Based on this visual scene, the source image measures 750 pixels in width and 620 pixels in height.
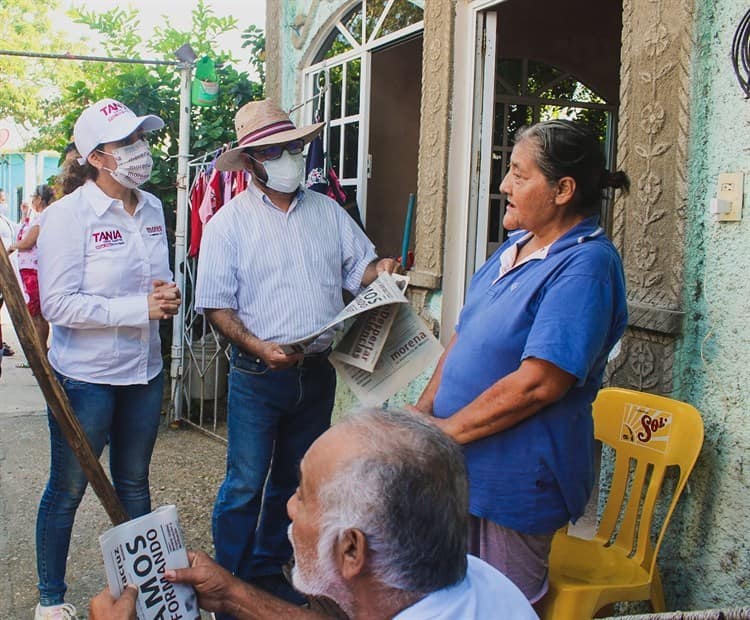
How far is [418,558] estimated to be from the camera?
142cm

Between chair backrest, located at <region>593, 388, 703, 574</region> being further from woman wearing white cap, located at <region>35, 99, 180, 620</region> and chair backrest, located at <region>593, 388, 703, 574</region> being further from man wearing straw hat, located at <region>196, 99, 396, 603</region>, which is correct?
woman wearing white cap, located at <region>35, 99, 180, 620</region>

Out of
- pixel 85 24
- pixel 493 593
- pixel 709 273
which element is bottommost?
pixel 493 593

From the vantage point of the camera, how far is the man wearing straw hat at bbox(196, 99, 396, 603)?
11.5 ft

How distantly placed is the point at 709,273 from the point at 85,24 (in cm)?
945

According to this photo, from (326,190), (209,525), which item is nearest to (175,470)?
(209,525)

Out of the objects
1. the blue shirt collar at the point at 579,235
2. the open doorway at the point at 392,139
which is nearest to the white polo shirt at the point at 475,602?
the blue shirt collar at the point at 579,235

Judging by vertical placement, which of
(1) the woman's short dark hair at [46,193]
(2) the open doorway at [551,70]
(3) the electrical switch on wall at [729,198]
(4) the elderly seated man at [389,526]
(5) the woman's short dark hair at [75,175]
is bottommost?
(4) the elderly seated man at [389,526]

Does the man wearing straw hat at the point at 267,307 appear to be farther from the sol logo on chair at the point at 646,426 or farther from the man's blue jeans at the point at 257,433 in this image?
the sol logo on chair at the point at 646,426

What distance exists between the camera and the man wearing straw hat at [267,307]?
11.5 feet

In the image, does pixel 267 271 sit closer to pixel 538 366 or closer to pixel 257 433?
pixel 257 433

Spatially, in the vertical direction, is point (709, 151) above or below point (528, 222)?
above

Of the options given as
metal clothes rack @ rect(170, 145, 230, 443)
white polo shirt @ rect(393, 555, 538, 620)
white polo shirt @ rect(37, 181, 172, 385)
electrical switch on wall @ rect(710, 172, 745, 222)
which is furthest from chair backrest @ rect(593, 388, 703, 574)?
metal clothes rack @ rect(170, 145, 230, 443)

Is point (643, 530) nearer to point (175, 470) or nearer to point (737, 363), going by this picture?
point (737, 363)

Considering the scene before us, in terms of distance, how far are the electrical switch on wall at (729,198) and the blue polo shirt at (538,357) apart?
633 millimetres
